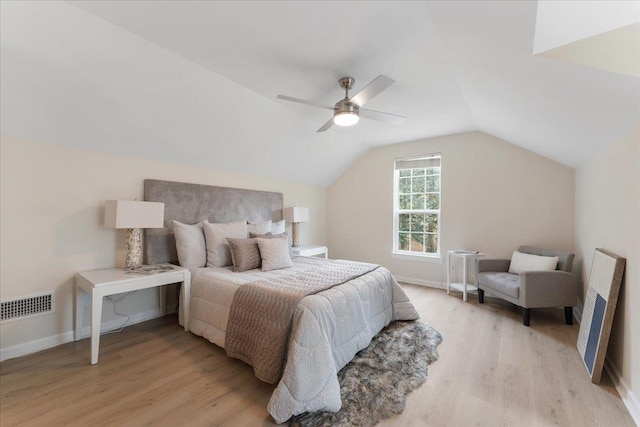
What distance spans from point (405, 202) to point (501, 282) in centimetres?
201

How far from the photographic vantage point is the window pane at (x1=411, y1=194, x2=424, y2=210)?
4.59 meters

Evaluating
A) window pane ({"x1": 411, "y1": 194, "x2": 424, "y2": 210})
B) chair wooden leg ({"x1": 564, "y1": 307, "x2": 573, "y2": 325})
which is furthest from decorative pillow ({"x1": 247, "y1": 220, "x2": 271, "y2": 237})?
chair wooden leg ({"x1": 564, "y1": 307, "x2": 573, "y2": 325})

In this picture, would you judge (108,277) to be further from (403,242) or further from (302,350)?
(403,242)

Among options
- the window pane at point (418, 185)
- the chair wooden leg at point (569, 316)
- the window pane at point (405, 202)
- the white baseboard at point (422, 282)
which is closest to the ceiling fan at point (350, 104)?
the window pane at point (418, 185)

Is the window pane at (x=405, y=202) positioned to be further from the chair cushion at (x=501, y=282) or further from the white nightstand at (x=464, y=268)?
the chair cushion at (x=501, y=282)

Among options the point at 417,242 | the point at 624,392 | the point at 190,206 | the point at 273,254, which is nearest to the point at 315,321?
the point at 273,254

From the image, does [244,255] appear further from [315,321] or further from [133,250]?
[315,321]

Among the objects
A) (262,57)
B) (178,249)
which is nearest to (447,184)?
(262,57)

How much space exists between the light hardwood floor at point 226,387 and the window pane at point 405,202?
2.46 meters

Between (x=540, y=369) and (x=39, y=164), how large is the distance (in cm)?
443

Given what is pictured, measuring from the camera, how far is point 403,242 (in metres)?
4.81

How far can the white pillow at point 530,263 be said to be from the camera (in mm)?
3103

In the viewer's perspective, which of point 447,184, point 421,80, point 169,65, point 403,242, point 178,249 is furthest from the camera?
point 403,242

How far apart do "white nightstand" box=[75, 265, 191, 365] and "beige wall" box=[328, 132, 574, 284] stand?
3.29m
